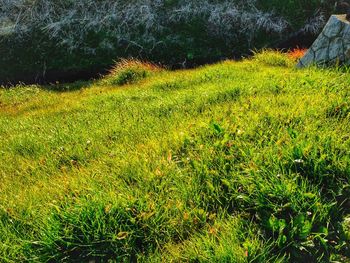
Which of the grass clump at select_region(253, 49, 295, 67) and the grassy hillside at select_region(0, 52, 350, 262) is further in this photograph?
the grass clump at select_region(253, 49, 295, 67)

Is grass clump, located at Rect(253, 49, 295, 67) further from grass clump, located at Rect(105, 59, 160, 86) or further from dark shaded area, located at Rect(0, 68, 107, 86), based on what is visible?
dark shaded area, located at Rect(0, 68, 107, 86)

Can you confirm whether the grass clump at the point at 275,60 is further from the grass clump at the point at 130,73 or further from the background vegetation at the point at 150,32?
the grass clump at the point at 130,73

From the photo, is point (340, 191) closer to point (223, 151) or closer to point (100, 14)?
point (223, 151)

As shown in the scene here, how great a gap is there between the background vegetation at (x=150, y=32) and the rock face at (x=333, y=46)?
548 centimetres

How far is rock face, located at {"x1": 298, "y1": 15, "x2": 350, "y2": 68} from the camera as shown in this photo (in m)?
10.7

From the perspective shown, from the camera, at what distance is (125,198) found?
477cm

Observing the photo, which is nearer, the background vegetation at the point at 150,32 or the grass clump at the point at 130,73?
the grass clump at the point at 130,73

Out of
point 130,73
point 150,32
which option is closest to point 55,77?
point 130,73

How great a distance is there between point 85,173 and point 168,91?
18.7 ft

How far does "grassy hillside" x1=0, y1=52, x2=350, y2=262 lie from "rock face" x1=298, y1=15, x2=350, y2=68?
3317 mm

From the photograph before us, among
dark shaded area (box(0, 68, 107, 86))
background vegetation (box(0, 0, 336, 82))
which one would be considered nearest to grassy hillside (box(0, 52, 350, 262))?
dark shaded area (box(0, 68, 107, 86))

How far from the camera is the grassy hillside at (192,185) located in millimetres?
4246

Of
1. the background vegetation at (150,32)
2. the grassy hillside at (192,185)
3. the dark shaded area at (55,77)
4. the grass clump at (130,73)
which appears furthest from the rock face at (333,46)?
the dark shaded area at (55,77)

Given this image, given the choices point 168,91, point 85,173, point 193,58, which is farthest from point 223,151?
point 193,58
